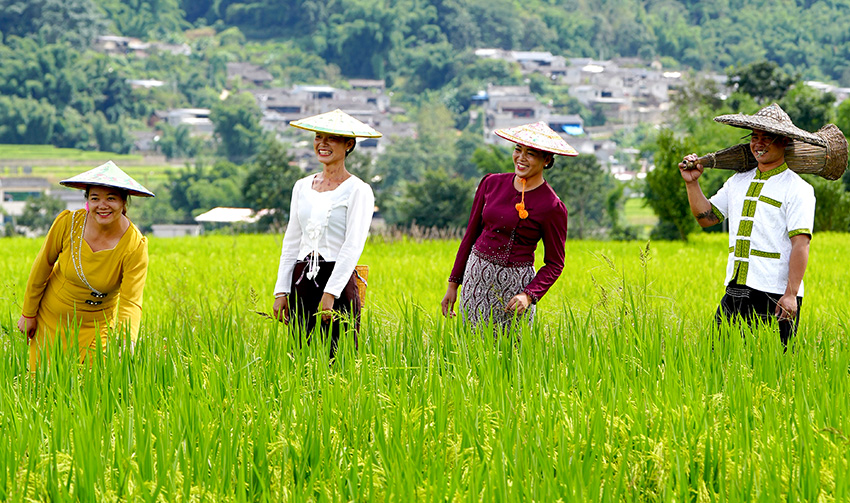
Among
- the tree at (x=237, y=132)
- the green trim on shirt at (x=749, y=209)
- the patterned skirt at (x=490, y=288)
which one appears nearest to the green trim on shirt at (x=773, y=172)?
the green trim on shirt at (x=749, y=209)

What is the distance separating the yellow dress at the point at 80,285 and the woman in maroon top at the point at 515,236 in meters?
1.30

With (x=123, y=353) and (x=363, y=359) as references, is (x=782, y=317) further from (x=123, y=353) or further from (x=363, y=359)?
(x=123, y=353)

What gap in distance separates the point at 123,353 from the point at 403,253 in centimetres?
947

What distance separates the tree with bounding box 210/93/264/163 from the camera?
93.6 m

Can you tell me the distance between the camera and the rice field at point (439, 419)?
2.42 metres

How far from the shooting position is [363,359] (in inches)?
135

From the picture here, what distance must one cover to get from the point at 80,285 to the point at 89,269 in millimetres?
115

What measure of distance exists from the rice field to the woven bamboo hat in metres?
0.68

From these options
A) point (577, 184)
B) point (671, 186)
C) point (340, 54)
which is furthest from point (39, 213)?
Answer: point (340, 54)

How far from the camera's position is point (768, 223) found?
4.07m

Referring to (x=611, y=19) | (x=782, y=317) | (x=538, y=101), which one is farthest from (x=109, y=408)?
(x=611, y=19)

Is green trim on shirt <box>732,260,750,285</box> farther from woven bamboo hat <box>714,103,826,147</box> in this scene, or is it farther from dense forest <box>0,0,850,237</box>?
dense forest <box>0,0,850,237</box>

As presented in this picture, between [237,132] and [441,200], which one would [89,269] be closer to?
[441,200]

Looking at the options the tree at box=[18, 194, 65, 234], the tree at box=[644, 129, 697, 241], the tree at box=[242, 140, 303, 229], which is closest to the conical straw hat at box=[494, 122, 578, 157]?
the tree at box=[644, 129, 697, 241]
